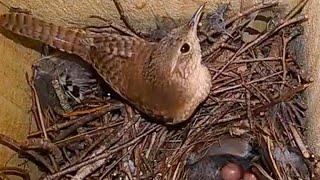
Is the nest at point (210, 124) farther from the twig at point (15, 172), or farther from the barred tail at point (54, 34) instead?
the barred tail at point (54, 34)

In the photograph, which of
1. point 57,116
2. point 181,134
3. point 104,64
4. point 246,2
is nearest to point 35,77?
point 57,116

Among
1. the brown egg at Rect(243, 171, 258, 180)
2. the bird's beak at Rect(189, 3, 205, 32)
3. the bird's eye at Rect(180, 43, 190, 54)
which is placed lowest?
the brown egg at Rect(243, 171, 258, 180)

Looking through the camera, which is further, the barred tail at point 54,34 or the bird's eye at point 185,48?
the barred tail at point 54,34

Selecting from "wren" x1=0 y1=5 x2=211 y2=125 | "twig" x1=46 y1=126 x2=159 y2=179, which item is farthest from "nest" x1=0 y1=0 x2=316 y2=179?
"wren" x1=0 y1=5 x2=211 y2=125

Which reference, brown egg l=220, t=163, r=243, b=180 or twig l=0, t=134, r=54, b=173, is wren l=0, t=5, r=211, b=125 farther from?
twig l=0, t=134, r=54, b=173

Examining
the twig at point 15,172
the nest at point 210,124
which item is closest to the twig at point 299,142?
the nest at point 210,124
